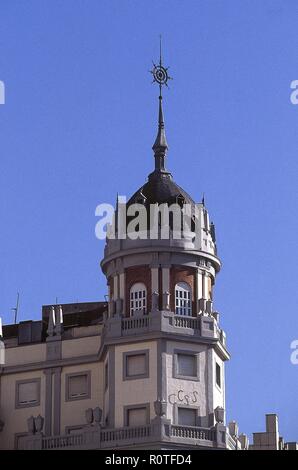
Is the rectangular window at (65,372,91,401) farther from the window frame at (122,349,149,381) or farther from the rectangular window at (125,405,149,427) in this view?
the rectangular window at (125,405,149,427)

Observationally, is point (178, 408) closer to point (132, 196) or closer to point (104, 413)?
point (104, 413)

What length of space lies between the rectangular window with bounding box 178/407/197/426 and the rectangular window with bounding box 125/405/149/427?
2.11m

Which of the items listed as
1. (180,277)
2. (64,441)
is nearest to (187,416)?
(64,441)

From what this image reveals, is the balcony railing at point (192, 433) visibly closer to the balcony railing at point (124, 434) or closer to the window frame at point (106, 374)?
the balcony railing at point (124, 434)

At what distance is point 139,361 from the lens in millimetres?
111938

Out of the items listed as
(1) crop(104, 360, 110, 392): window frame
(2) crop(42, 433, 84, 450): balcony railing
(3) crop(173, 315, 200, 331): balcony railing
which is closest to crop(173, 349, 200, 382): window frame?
(3) crop(173, 315, 200, 331): balcony railing

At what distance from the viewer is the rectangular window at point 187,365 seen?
112 meters

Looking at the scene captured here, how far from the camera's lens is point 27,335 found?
120188 mm

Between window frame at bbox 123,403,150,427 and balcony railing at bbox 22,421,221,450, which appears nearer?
balcony railing at bbox 22,421,221,450

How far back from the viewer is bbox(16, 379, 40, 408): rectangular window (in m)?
117

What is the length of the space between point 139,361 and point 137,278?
5.61m

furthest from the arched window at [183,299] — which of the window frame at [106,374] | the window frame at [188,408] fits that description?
the window frame at [188,408]

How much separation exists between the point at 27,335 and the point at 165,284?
1230 cm
